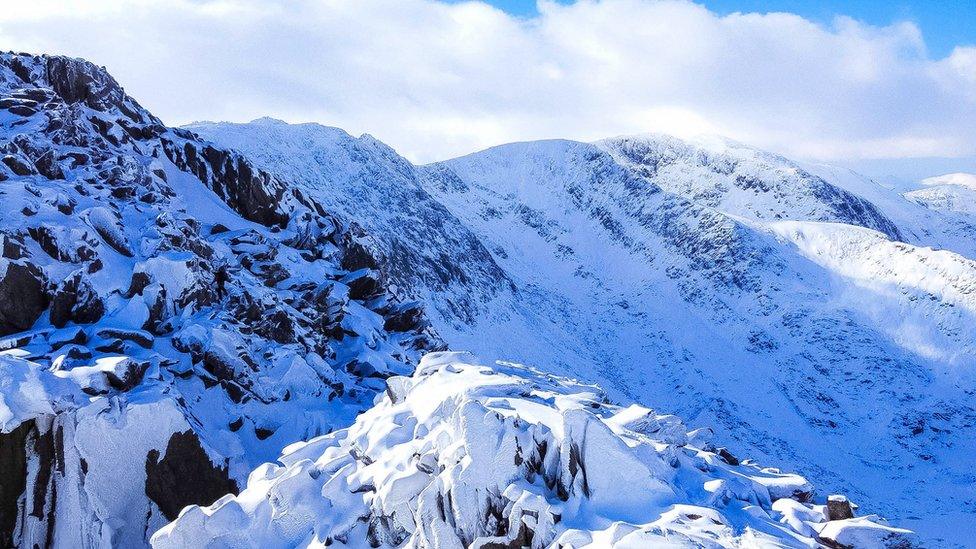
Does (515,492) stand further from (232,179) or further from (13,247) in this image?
(232,179)

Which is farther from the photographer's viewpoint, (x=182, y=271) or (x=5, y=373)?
(x=182, y=271)

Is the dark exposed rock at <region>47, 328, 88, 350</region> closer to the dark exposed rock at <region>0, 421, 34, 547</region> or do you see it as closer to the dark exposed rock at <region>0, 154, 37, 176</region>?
the dark exposed rock at <region>0, 421, 34, 547</region>

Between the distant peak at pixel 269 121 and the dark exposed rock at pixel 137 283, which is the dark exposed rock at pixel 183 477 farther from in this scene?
the distant peak at pixel 269 121

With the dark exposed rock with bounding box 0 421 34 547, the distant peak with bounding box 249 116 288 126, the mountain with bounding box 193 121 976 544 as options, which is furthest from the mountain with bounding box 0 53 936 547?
the distant peak with bounding box 249 116 288 126

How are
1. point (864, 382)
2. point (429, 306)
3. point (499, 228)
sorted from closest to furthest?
point (429, 306)
point (864, 382)
point (499, 228)

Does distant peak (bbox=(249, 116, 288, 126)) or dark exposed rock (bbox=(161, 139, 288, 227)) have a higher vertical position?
distant peak (bbox=(249, 116, 288, 126))

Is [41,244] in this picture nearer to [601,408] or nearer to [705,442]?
[601,408]

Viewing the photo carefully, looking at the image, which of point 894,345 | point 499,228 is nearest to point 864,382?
point 894,345
